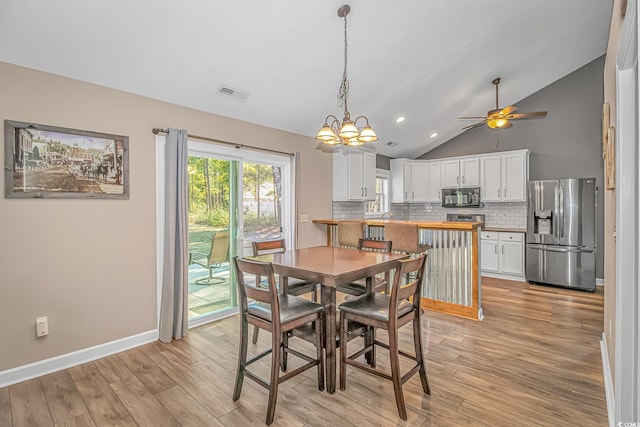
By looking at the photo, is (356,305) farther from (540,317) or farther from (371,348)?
(540,317)

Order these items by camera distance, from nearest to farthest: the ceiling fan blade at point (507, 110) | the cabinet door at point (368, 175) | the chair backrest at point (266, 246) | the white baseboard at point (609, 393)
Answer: the white baseboard at point (609, 393), the chair backrest at point (266, 246), the ceiling fan blade at point (507, 110), the cabinet door at point (368, 175)

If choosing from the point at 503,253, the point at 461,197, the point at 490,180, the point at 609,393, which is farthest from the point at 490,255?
the point at 609,393

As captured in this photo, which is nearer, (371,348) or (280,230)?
(371,348)

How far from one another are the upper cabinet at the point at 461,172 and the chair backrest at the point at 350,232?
3116 mm

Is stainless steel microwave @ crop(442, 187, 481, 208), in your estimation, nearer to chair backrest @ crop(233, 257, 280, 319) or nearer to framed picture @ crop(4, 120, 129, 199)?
chair backrest @ crop(233, 257, 280, 319)

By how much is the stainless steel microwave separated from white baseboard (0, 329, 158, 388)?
5560 mm

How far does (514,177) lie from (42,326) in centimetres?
674

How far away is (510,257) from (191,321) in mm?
5197

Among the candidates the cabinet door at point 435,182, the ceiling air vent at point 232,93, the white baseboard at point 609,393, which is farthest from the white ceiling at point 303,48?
the white baseboard at point 609,393

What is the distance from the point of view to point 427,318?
12.3ft

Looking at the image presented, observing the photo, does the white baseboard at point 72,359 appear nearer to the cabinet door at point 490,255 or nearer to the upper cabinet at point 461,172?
the cabinet door at point 490,255

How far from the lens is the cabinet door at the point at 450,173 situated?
6371 mm

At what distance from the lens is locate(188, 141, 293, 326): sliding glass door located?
368 cm

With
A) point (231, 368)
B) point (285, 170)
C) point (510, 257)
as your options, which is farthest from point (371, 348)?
point (510, 257)
